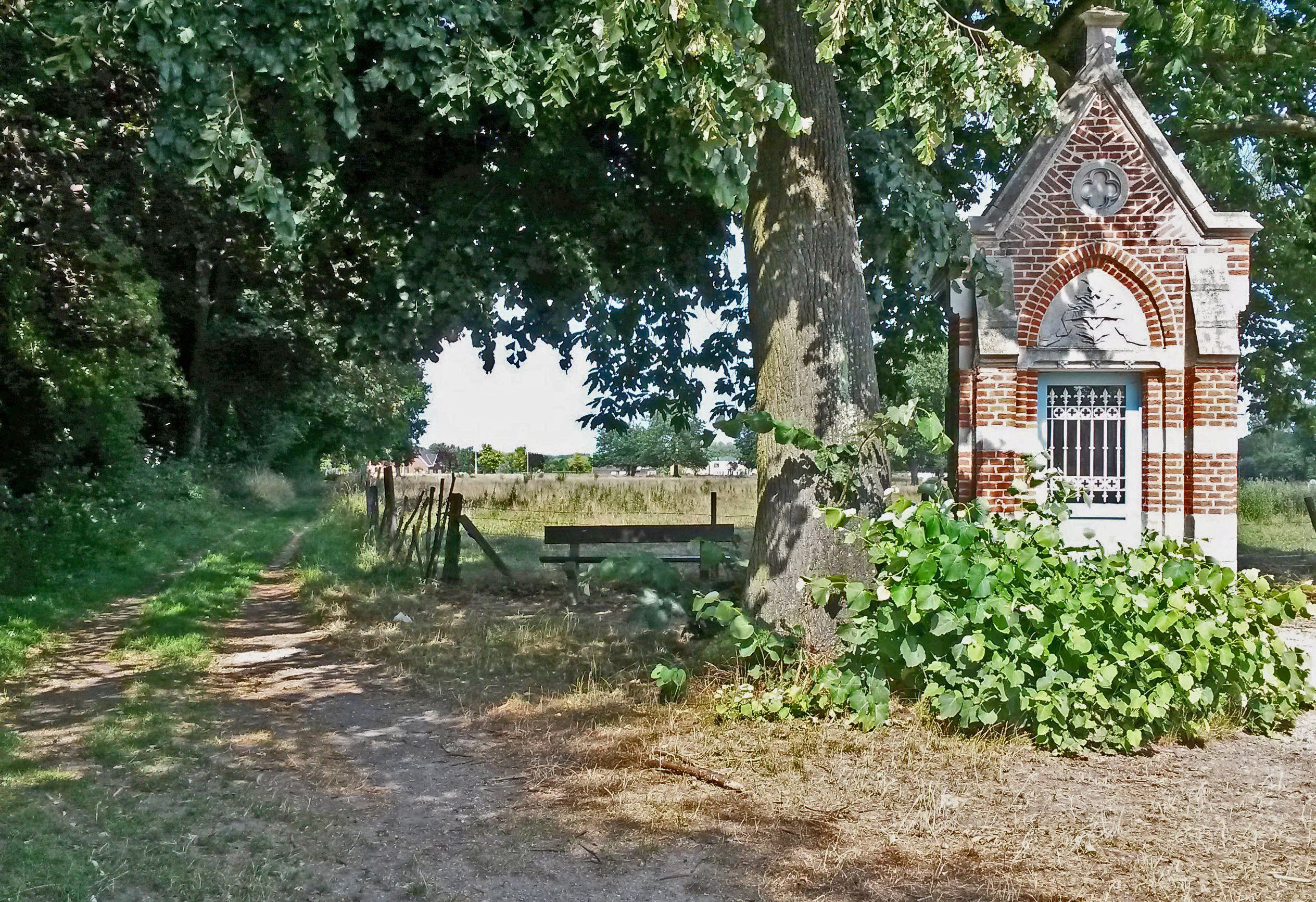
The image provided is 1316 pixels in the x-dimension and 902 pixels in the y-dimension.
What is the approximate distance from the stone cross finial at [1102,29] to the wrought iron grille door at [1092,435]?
13.3 feet

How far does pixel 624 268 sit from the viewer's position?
1039cm

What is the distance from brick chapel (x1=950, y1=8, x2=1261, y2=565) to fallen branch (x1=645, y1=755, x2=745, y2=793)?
334 inches

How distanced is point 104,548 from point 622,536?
303 inches

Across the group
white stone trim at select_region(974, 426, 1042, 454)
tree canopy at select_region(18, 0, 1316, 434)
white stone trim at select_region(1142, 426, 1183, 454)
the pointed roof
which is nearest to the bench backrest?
tree canopy at select_region(18, 0, 1316, 434)

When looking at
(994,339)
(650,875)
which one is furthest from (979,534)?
(994,339)

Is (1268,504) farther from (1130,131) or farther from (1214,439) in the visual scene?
(1130,131)

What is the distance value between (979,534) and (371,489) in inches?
635

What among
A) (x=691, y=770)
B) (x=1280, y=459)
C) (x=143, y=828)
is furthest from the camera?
(x=1280, y=459)

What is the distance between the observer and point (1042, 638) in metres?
6.35

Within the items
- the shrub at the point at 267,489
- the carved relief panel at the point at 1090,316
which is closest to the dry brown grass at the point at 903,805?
the carved relief panel at the point at 1090,316

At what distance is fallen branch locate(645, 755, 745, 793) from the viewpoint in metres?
5.93

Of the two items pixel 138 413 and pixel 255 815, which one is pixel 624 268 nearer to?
pixel 255 815

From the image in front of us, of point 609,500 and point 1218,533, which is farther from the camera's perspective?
point 609,500

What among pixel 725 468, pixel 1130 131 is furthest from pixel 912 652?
pixel 725 468
